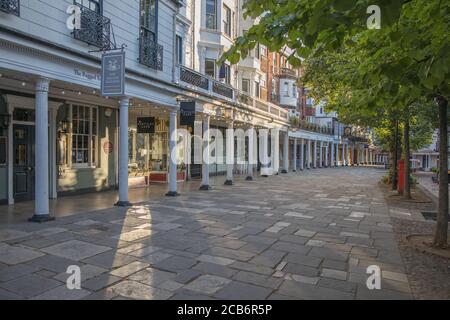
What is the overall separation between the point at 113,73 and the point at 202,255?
5.48 m

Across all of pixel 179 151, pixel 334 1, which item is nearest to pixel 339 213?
pixel 334 1

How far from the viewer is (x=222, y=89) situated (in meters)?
17.5

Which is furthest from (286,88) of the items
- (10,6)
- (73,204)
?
(10,6)

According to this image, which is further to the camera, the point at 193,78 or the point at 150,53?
the point at 193,78

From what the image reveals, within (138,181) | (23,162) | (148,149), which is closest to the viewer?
(23,162)

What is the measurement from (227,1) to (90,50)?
48.4 ft

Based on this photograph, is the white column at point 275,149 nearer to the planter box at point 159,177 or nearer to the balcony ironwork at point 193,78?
the planter box at point 159,177

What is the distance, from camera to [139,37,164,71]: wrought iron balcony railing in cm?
1166

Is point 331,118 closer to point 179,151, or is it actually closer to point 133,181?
point 179,151

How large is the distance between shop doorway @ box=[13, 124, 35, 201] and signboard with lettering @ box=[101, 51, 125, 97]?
3579 millimetres

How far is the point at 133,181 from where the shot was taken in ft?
52.5

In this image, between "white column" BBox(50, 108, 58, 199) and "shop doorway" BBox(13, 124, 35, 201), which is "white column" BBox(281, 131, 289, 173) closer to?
"white column" BBox(50, 108, 58, 199)

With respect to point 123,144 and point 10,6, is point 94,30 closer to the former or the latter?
point 10,6

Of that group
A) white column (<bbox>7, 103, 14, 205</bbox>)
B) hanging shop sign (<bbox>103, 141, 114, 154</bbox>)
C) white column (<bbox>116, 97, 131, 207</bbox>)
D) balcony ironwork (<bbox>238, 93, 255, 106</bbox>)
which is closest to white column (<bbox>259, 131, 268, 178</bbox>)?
balcony ironwork (<bbox>238, 93, 255, 106</bbox>)
